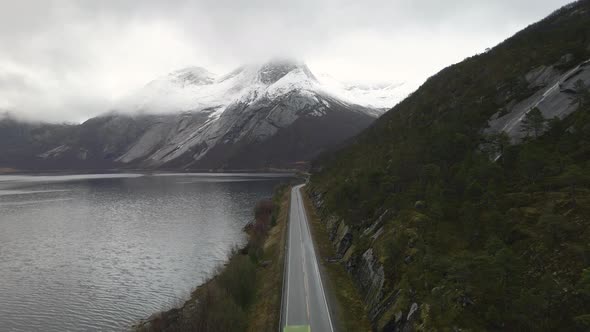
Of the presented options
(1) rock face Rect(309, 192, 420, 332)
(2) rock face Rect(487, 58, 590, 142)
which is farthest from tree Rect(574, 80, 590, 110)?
(1) rock face Rect(309, 192, 420, 332)

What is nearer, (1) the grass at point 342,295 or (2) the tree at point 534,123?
(1) the grass at point 342,295

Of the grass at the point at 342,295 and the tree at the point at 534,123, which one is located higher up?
the tree at the point at 534,123

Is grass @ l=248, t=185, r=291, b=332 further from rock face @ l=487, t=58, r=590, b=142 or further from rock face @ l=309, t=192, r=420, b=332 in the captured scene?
rock face @ l=487, t=58, r=590, b=142

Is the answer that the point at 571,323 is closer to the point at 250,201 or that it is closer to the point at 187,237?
the point at 187,237

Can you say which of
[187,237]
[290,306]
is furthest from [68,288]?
[290,306]

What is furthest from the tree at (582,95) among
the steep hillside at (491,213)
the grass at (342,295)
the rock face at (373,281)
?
the grass at (342,295)

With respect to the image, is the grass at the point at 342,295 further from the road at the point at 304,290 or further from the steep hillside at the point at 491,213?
the steep hillside at the point at 491,213
